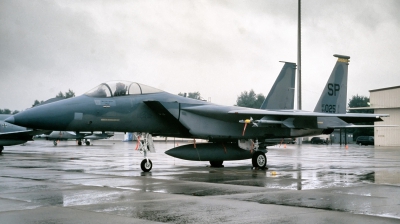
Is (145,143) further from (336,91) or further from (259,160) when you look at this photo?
(336,91)

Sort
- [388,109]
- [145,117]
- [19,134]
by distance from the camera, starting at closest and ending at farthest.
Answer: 1. [145,117]
2. [19,134]
3. [388,109]

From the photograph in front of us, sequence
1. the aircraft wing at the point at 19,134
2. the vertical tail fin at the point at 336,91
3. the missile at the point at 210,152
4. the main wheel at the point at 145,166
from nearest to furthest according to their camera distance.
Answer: the main wheel at the point at 145,166
the missile at the point at 210,152
the vertical tail fin at the point at 336,91
the aircraft wing at the point at 19,134

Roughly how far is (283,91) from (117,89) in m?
8.27

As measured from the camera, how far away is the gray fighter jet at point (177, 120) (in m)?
13.2

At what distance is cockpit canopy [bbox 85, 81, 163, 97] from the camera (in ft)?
45.7

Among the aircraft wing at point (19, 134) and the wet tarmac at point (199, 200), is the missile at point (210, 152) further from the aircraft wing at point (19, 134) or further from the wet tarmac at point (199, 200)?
the aircraft wing at point (19, 134)

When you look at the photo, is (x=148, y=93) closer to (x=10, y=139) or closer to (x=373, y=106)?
(x=10, y=139)

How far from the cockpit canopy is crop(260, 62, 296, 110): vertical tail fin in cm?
660

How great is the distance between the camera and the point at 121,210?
22.0 ft

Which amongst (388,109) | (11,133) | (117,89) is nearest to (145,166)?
A: (117,89)

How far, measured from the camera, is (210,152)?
16.1 m

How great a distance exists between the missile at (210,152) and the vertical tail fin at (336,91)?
460cm

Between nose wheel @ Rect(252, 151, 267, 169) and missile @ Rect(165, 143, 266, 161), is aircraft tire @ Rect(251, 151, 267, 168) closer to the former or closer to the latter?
nose wheel @ Rect(252, 151, 267, 169)

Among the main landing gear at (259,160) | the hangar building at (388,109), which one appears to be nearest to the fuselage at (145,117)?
the main landing gear at (259,160)
